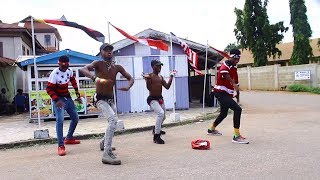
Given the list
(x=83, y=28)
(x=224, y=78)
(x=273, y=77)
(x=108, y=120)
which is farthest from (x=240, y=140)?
(x=273, y=77)

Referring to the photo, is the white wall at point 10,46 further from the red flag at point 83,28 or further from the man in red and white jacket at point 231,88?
the man in red and white jacket at point 231,88

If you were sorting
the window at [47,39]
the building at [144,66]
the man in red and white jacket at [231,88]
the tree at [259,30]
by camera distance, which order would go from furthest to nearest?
the window at [47,39], the tree at [259,30], the building at [144,66], the man in red and white jacket at [231,88]

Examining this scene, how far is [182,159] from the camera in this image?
6.33 meters

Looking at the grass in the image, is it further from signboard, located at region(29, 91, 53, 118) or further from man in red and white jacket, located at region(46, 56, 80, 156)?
man in red and white jacket, located at region(46, 56, 80, 156)

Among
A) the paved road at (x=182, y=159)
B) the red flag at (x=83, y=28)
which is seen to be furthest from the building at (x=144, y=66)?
the red flag at (x=83, y=28)

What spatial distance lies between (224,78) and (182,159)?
2.30 metres

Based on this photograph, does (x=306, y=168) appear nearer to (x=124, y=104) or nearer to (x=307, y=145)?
(x=307, y=145)

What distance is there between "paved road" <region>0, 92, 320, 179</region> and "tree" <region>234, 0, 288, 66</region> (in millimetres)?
28423

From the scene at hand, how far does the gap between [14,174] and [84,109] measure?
7698mm

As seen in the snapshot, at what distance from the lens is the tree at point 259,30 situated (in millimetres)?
36156

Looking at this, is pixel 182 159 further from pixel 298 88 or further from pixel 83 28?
pixel 298 88

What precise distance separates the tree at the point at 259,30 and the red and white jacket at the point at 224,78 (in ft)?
96.7

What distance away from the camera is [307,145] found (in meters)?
7.25

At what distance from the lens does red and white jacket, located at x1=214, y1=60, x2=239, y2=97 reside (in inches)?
309
